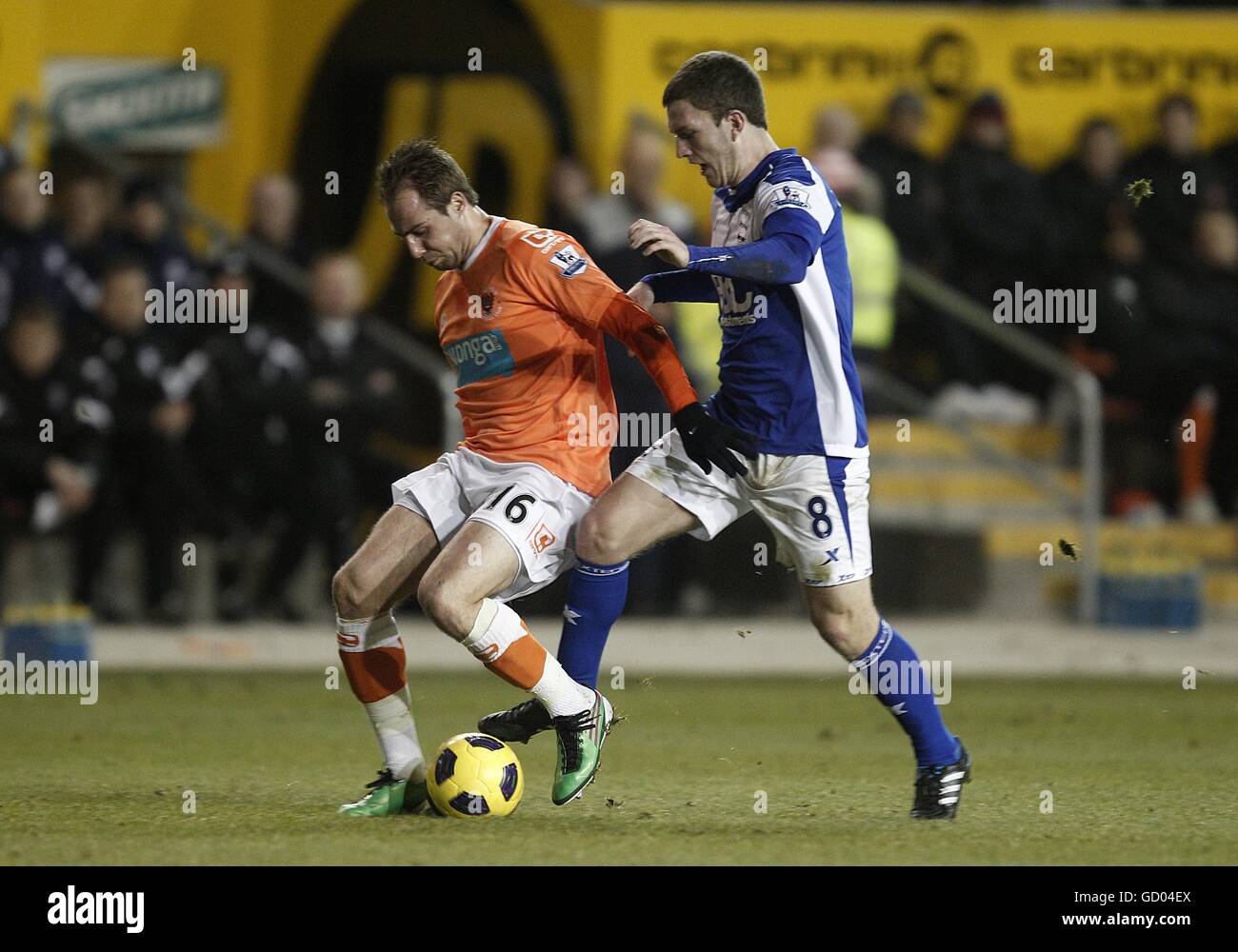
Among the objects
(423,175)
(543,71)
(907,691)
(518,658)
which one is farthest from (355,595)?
(543,71)

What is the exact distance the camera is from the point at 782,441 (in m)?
6.62

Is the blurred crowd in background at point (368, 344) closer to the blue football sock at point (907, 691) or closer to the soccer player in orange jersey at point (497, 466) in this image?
the soccer player in orange jersey at point (497, 466)

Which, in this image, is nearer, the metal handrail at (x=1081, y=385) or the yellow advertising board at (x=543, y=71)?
the metal handrail at (x=1081, y=385)

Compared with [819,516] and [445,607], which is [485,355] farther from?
[819,516]

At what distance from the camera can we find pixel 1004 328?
1461cm

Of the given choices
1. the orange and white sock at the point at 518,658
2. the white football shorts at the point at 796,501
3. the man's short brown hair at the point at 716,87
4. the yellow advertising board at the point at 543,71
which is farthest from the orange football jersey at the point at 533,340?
the yellow advertising board at the point at 543,71

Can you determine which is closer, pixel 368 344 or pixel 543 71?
pixel 368 344

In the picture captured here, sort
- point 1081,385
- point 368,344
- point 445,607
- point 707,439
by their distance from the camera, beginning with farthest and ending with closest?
point 1081,385 → point 368,344 → point 707,439 → point 445,607

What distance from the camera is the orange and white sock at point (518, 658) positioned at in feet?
21.5

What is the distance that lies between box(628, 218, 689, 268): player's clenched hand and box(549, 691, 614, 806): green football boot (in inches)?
57.0

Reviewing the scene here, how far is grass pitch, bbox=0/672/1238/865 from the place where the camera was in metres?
6.03

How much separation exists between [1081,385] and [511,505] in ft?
26.5

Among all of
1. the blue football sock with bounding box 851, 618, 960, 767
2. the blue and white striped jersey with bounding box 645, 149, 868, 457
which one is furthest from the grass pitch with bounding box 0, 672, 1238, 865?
the blue and white striped jersey with bounding box 645, 149, 868, 457

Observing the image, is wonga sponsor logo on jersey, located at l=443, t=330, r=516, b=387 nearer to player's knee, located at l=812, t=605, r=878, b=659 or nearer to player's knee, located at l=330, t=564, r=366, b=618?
player's knee, located at l=330, t=564, r=366, b=618
